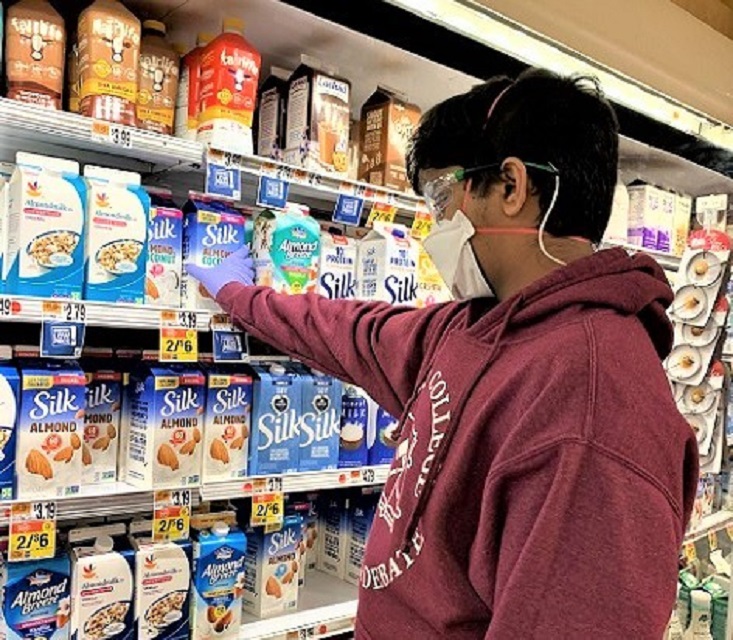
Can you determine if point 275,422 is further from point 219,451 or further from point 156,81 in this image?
point 156,81

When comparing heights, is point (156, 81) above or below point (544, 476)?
above

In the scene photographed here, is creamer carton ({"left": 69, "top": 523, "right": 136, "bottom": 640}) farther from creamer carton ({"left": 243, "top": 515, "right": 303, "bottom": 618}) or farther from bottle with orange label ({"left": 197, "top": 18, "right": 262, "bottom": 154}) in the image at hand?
bottle with orange label ({"left": 197, "top": 18, "right": 262, "bottom": 154})

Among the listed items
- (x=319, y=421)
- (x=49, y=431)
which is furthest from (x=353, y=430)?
(x=49, y=431)

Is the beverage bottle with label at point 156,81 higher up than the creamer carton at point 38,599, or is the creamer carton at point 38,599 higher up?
the beverage bottle with label at point 156,81

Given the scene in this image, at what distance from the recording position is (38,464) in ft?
5.51

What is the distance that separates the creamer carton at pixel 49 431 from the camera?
5.47 ft

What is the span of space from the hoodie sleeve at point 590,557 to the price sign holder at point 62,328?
3.49 ft

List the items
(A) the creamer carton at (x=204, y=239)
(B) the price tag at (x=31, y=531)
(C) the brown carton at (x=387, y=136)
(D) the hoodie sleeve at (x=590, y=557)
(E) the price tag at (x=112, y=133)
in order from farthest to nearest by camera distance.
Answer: (C) the brown carton at (x=387, y=136) < (A) the creamer carton at (x=204, y=239) < (E) the price tag at (x=112, y=133) < (B) the price tag at (x=31, y=531) < (D) the hoodie sleeve at (x=590, y=557)

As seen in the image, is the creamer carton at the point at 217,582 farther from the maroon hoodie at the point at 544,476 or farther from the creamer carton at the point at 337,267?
the creamer carton at the point at 337,267

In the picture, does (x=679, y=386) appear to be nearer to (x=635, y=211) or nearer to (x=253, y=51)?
(x=635, y=211)

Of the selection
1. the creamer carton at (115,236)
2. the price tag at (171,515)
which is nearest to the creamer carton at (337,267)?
the creamer carton at (115,236)

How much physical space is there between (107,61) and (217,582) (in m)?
1.25

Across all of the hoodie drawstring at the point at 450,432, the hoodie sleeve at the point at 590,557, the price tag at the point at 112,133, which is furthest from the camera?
the price tag at the point at 112,133

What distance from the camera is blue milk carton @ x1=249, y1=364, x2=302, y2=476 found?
2.04 meters
